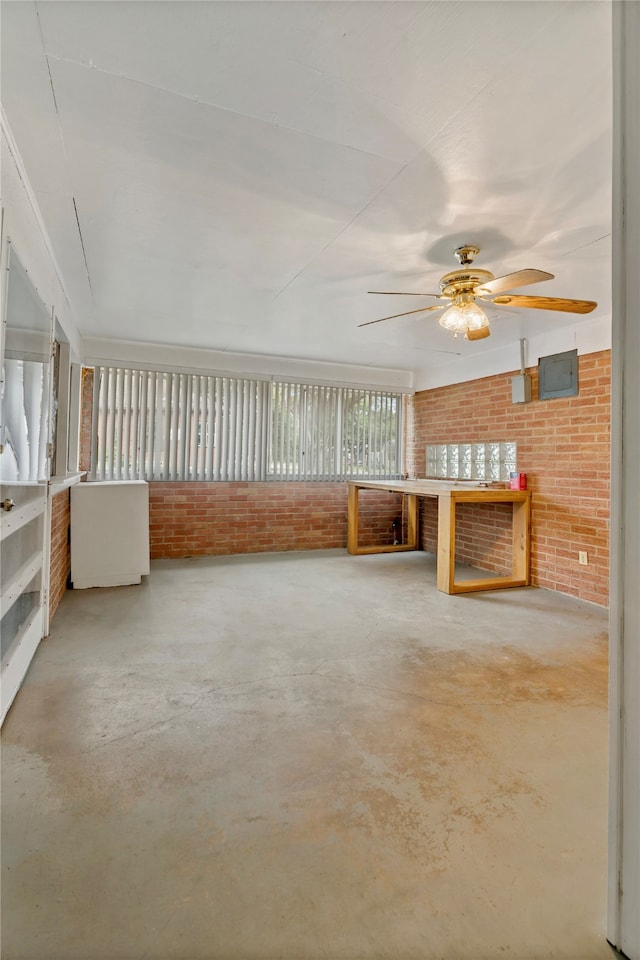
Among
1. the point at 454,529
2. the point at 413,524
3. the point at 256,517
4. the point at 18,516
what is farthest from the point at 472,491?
the point at 18,516

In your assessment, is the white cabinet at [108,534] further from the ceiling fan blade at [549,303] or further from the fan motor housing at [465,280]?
→ the ceiling fan blade at [549,303]

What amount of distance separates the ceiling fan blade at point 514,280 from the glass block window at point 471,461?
8.86 feet

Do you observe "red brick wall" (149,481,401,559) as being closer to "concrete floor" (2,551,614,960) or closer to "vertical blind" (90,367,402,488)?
"vertical blind" (90,367,402,488)

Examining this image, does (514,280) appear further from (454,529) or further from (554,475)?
(554,475)

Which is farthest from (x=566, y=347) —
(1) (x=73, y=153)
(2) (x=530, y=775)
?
(1) (x=73, y=153)

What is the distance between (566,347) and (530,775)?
159 inches

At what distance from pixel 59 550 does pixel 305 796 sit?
10.2 ft

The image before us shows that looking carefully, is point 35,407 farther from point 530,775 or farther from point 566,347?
point 566,347

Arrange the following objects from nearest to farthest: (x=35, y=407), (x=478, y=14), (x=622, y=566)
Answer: (x=622, y=566), (x=478, y=14), (x=35, y=407)

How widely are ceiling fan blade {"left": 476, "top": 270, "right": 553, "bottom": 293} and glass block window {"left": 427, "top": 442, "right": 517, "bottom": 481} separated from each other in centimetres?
270

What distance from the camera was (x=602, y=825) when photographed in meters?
1.61

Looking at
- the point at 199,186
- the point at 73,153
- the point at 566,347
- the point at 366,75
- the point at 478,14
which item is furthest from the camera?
the point at 566,347

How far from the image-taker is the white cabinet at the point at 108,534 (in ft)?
14.3

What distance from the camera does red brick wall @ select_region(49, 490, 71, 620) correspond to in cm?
353
